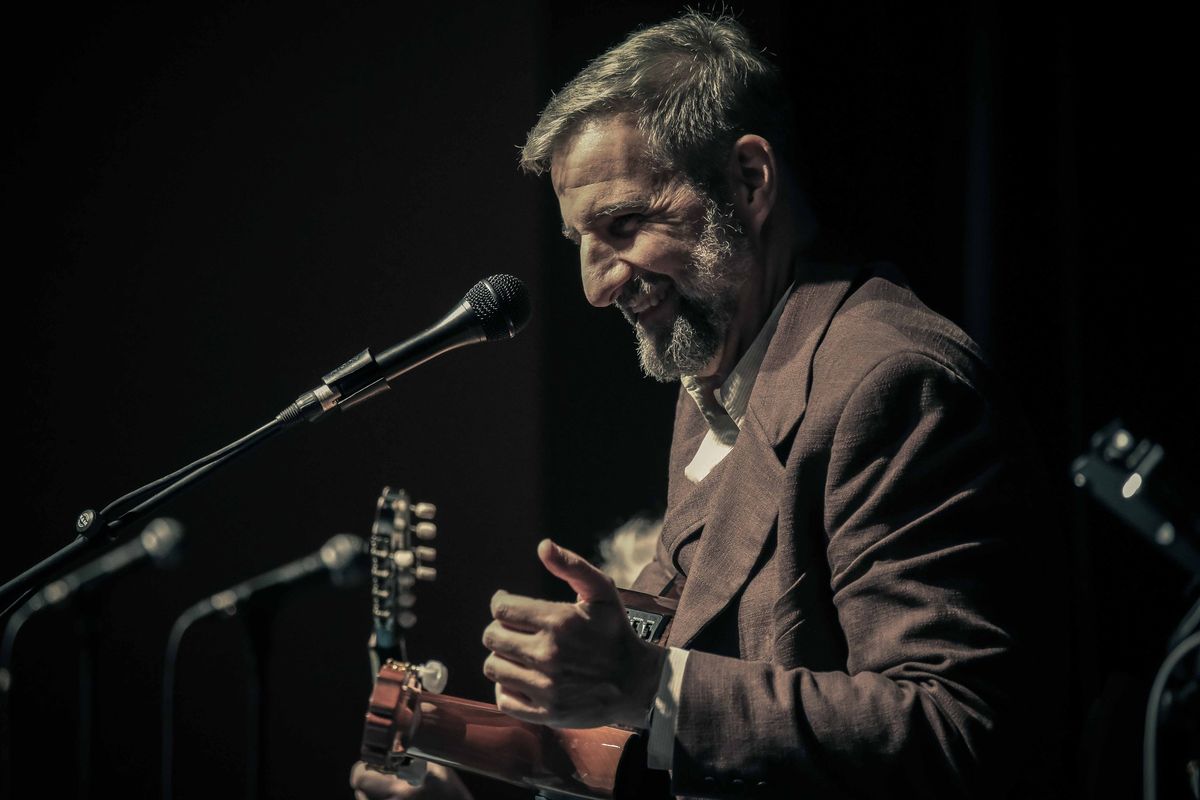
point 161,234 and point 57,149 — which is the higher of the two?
point 57,149

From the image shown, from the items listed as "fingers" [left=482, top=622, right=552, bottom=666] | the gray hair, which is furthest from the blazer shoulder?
"fingers" [left=482, top=622, right=552, bottom=666]

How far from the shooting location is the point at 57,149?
9.55 feet

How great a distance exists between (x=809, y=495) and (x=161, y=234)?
2.01 metres

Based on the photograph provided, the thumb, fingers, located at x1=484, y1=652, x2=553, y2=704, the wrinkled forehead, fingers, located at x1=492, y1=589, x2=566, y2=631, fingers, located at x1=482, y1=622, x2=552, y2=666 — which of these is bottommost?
fingers, located at x1=484, y1=652, x2=553, y2=704

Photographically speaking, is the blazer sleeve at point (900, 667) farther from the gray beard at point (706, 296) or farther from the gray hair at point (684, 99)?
the gray hair at point (684, 99)

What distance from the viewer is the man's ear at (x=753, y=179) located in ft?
6.86

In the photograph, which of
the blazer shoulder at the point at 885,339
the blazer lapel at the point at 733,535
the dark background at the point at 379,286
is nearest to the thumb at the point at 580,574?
the blazer lapel at the point at 733,535

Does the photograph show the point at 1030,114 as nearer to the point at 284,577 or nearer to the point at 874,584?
the point at 874,584

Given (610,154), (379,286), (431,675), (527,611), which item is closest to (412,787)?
(431,675)

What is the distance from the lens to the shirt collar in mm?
2090

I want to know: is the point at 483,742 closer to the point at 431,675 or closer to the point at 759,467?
the point at 431,675

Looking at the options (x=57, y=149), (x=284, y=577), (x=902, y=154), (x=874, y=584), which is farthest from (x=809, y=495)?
(x=57, y=149)

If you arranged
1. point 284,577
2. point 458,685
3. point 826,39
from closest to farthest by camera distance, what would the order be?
point 284,577
point 826,39
point 458,685

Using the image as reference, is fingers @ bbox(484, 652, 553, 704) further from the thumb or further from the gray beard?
the gray beard
